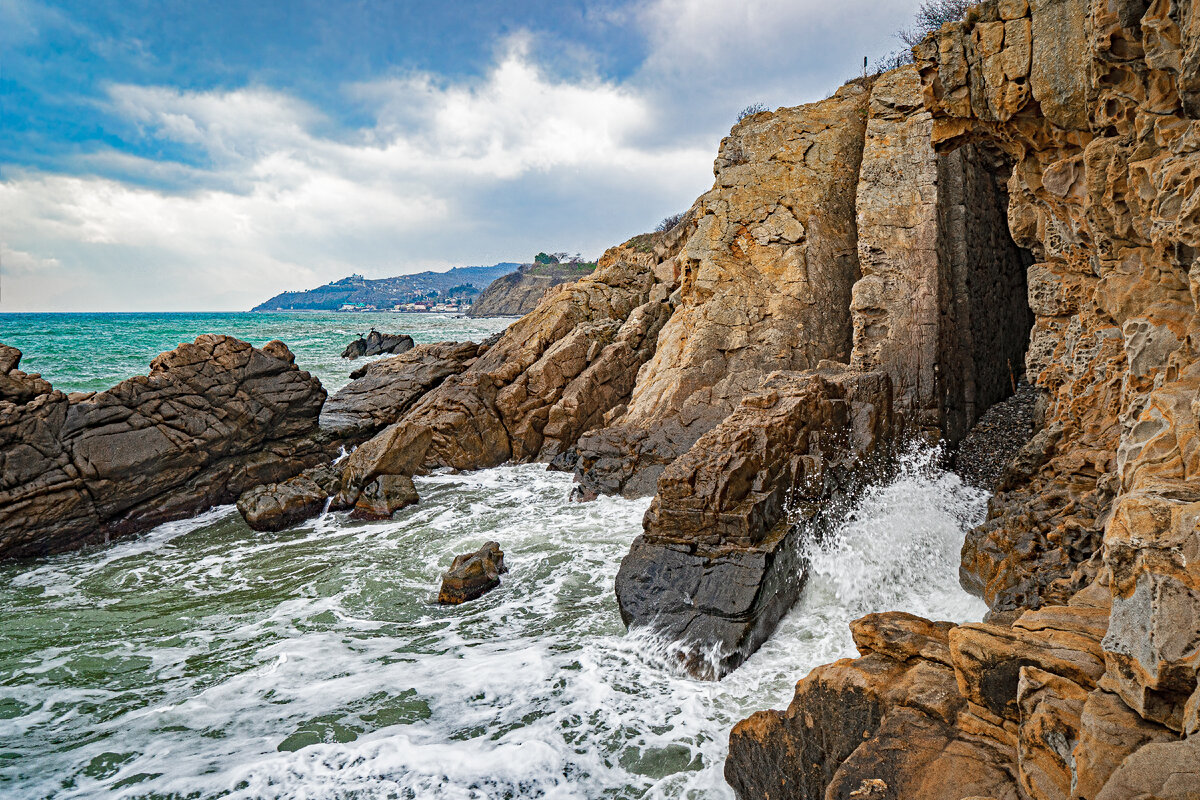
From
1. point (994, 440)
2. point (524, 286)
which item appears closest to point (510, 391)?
point (994, 440)

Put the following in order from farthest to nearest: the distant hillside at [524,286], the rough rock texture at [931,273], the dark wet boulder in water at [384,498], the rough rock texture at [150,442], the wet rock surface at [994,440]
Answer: the distant hillside at [524,286], the dark wet boulder in water at [384,498], the rough rock texture at [150,442], the rough rock texture at [931,273], the wet rock surface at [994,440]

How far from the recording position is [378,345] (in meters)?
42.6

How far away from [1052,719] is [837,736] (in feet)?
4.50

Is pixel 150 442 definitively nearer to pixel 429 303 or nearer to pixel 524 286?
pixel 524 286

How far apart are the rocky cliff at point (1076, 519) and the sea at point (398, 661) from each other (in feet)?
4.35

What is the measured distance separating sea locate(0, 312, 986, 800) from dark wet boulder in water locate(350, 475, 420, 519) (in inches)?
33.1

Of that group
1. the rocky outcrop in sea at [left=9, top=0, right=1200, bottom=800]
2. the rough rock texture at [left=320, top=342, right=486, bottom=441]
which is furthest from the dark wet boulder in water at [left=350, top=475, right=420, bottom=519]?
the rough rock texture at [left=320, top=342, right=486, bottom=441]

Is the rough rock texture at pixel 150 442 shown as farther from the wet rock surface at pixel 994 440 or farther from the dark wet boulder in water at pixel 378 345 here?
the dark wet boulder in water at pixel 378 345

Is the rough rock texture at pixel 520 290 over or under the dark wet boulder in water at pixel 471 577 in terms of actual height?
over

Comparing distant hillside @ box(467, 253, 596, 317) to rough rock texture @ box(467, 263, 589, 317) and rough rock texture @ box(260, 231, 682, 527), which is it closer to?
rough rock texture @ box(467, 263, 589, 317)

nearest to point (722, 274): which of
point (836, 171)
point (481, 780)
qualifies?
point (836, 171)

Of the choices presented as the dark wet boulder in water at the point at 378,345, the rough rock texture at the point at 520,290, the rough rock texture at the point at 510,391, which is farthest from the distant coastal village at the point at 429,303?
the rough rock texture at the point at 510,391

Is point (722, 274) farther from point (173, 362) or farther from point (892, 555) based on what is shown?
point (173, 362)

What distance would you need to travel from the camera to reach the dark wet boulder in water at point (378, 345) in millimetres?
41531
